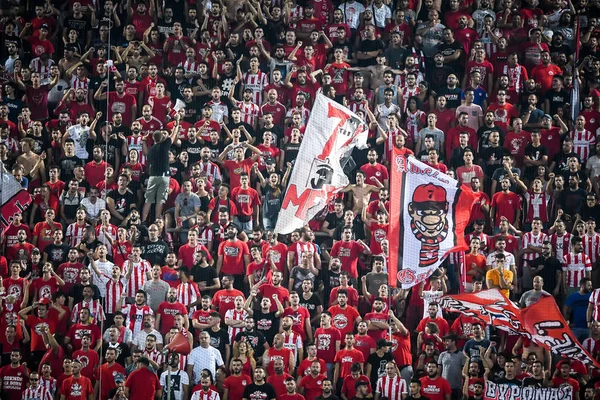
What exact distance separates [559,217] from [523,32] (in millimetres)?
3821

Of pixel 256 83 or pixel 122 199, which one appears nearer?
pixel 122 199

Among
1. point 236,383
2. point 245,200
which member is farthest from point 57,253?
point 236,383

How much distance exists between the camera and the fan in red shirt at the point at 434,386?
17406 millimetres

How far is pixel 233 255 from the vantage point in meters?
19.0

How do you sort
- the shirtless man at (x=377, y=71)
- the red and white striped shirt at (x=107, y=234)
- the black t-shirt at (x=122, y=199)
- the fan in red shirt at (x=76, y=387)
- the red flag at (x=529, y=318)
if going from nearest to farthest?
the red flag at (x=529, y=318) < the fan in red shirt at (x=76, y=387) < the red and white striped shirt at (x=107, y=234) < the black t-shirt at (x=122, y=199) < the shirtless man at (x=377, y=71)

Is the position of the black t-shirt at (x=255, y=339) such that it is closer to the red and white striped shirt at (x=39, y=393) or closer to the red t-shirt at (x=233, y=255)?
the red t-shirt at (x=233, y=255)

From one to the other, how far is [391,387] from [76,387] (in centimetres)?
359

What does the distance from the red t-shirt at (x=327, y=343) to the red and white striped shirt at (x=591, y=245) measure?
3.36 m

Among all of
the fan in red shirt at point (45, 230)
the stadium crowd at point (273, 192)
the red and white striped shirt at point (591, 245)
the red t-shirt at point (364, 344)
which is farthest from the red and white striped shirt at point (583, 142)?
the fan in red shirt at point (45, 230)

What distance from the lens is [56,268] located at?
19125 millimetres

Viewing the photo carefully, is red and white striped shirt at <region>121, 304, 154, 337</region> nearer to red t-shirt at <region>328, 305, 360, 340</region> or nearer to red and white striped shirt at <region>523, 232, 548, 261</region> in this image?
red t-shirt at <region>328, 305, 360, 340</region>

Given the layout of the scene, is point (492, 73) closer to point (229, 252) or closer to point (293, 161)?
point (293, 161)

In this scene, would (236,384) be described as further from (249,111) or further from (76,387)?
(249,111)

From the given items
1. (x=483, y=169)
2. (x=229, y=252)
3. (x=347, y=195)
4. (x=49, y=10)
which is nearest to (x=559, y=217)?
(x=483, y=169)
